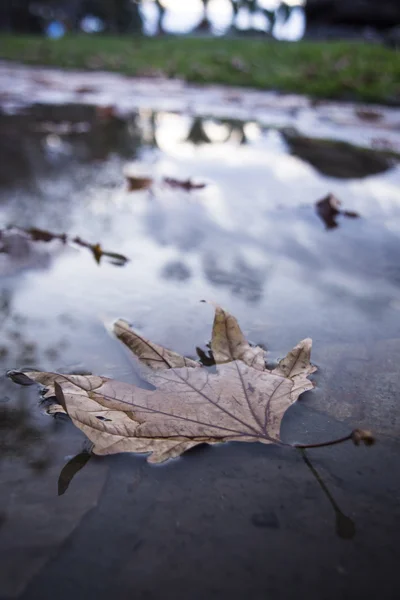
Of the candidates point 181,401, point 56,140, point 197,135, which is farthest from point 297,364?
point 197,135

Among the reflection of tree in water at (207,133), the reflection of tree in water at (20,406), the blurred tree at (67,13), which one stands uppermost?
the reflection of tree in water at (20,406)

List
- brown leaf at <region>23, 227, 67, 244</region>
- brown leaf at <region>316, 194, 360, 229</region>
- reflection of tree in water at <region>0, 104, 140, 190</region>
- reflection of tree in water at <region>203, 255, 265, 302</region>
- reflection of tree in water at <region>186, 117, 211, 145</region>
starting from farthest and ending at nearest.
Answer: reflection of tree in water at <region>186, 117, 211, 145</region> < reflection of tree in water at <region>0, 104, 140, 190</region> < brown leaf at <region>316, 194, 360, 229</region> < brown leaf at <region>23, 227, 67, 244</region> < reflection of tree in water at <region>203, 255, 265, 302</region>

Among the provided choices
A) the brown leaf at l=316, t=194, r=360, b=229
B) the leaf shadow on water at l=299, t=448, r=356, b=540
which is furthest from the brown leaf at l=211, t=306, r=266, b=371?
the brown leaf at l=316, t=194, r=360, b=229

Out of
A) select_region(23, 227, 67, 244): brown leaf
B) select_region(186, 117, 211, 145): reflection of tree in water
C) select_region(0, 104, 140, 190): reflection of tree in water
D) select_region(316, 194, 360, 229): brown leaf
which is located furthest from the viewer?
select_region(186, 117, 211, 145): reflection of tree in water

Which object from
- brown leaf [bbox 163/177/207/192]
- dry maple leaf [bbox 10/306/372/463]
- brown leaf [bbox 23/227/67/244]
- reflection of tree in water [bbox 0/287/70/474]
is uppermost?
dry maple leaf [bbox 10/306/372/463]

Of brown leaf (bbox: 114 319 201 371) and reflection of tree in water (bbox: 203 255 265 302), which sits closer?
brown leaf (bbox: 114 319 201 371)

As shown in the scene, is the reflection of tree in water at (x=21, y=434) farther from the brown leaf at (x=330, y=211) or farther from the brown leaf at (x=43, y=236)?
the brown leaf at (x=330, y=211)

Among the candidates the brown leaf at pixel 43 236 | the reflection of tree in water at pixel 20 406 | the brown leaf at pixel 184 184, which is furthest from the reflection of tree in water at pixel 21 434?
the brown leaf at pixel 184 184

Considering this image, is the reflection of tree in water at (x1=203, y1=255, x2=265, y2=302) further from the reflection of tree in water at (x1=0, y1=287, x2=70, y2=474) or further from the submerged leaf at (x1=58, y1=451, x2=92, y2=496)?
the submerged leaf at (x1=58, y1=451, x2=92, y2=496)
